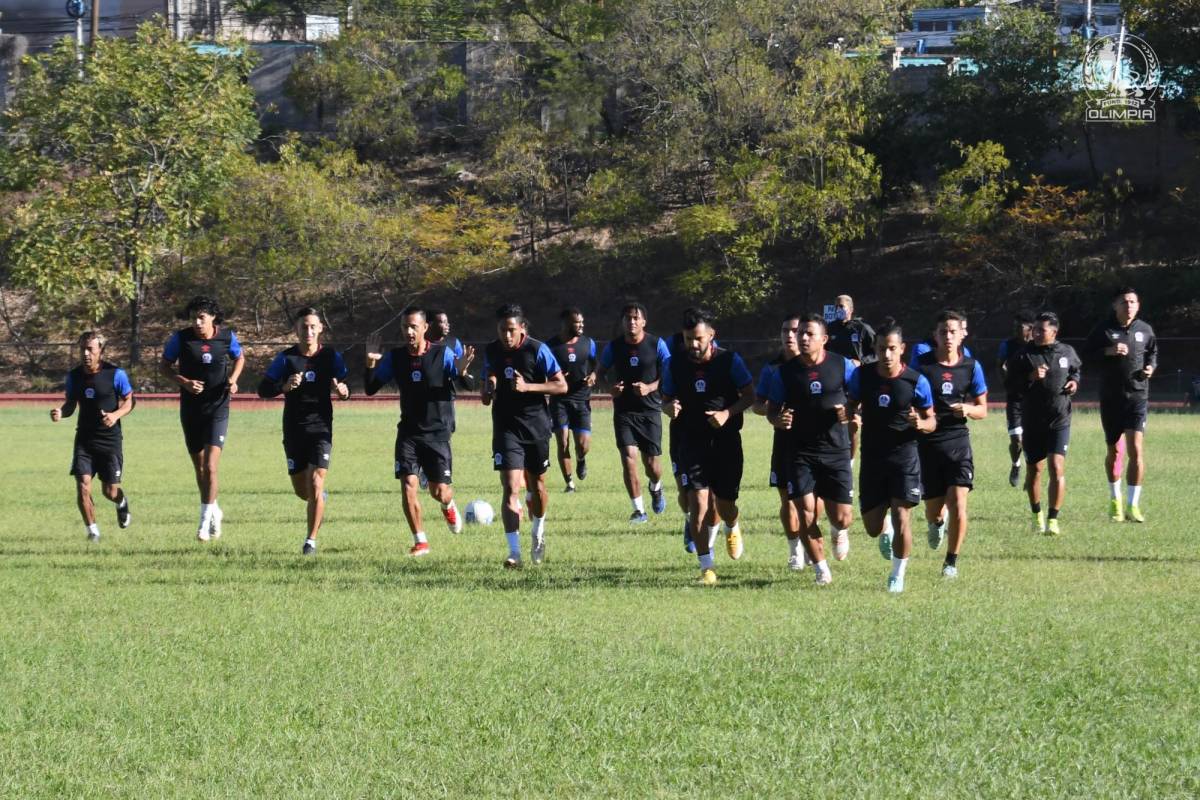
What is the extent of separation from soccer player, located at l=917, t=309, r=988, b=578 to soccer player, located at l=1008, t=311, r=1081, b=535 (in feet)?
9.09

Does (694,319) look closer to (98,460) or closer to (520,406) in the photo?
(520,406)

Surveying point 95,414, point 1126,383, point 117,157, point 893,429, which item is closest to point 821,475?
point 893,429

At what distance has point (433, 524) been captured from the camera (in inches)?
614

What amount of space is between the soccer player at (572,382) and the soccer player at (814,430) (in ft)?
16.9

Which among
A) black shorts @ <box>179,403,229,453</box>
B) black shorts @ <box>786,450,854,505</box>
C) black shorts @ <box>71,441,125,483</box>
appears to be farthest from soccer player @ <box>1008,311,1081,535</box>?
black shorts @ <box>71,441,125,483</box>

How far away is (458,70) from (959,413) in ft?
197

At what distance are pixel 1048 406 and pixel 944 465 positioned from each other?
3290 millimetres

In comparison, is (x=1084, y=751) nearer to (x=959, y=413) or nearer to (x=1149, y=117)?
(x=959, y=413)

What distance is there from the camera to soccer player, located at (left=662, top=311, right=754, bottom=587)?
11.3 metres

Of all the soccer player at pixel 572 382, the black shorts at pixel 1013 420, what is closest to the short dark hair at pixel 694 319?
the soccer player at pixel 572 382

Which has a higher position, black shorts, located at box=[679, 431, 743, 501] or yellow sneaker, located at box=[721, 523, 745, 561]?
black shorts, located at box=[679, 431, 743, 501]

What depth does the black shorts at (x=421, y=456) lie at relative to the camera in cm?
1298

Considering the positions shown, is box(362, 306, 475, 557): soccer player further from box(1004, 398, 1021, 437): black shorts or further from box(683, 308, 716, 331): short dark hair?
box(1004, 398, 1021, 437): black shorts

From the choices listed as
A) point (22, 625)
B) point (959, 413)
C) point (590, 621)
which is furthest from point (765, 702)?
→ point (22, 625)
